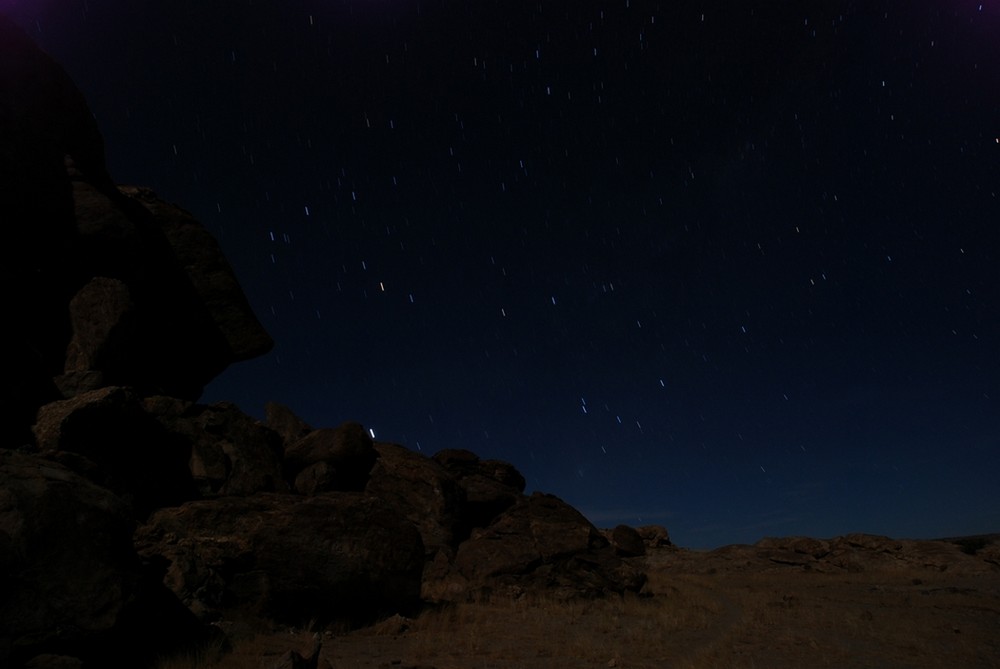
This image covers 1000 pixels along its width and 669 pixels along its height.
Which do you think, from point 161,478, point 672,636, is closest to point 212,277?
point 161,478

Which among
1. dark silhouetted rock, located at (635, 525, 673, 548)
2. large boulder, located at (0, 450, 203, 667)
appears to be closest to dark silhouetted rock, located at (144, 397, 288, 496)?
large boulder, located at (0, 450, 203, 667)

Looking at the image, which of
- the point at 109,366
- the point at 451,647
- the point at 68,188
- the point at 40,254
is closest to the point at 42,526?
the point at 451,647

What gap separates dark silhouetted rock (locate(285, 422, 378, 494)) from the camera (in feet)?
74.6

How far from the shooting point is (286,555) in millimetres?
14570

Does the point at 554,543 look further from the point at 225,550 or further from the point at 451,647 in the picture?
the point at 225,550

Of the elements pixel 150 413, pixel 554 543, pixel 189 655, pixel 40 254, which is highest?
pixel 40 254

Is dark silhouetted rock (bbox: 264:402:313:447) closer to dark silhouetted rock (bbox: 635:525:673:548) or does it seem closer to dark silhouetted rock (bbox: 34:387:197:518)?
dark silhouetted rock (bbox: 34:387:197:518)

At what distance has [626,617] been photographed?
1898 centimetres

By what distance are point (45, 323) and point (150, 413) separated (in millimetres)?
5486

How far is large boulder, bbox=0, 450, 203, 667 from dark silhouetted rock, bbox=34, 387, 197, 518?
5366 mm

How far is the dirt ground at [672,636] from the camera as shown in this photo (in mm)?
11836

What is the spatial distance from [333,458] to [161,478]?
24.4 ft

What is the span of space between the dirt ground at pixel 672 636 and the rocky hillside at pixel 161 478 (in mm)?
1535

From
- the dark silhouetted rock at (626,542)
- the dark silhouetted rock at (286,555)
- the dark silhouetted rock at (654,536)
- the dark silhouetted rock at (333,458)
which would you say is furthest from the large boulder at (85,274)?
the dark silhouetted rock at (654,536)
